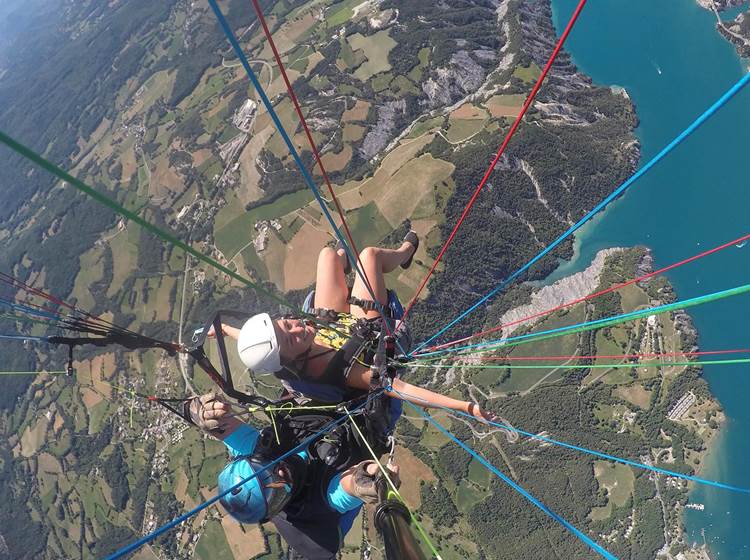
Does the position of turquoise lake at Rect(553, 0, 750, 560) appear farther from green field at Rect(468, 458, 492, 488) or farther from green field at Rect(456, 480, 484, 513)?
green field at Rect(456, 480, 484, 513)

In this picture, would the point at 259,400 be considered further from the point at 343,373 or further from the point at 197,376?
the point at 197,376

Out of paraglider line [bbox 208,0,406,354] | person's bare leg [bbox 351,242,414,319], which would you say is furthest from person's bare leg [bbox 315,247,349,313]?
paraglider line [bbox 208,0,406,354]

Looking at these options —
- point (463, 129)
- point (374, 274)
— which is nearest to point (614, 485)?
point (463, 129)

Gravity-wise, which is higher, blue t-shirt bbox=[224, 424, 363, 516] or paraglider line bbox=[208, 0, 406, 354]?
paraglider line bbox=[208, 0, 406, 354]

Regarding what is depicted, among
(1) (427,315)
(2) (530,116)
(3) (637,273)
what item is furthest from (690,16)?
(1) (427,315)

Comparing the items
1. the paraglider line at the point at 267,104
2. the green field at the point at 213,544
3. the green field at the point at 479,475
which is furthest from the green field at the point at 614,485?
the paraglider line at the point at 267,104

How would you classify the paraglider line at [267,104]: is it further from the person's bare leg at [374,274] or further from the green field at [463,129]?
the green field at [463,129]
